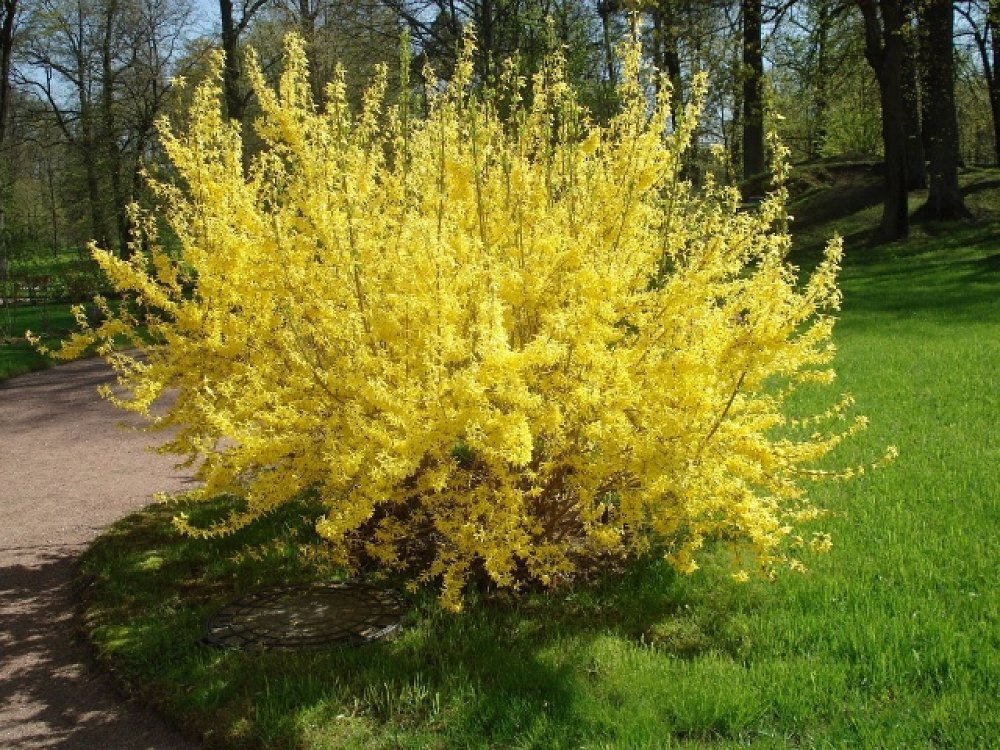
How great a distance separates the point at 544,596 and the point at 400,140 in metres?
2.38

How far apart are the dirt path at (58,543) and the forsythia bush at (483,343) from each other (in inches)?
33.7

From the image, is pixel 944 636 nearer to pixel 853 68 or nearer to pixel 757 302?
pixel 757 302

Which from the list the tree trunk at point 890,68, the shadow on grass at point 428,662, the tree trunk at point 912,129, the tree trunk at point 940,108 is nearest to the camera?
the shadow on grass at point 428,662

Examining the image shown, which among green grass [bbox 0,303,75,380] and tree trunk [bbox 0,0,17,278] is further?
tree trunk [bbox 0,0,17,278]

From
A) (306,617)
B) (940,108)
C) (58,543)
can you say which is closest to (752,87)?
(940,108)

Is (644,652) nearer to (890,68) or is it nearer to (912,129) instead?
(890,68)

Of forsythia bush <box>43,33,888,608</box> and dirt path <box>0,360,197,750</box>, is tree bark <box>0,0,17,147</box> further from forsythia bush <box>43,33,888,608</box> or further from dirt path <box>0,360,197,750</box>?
forsythia bush <box>43,33,888,608</box>

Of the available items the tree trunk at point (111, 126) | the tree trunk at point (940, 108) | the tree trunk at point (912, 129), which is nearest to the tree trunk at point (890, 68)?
the tree trunk at point (940, 108)

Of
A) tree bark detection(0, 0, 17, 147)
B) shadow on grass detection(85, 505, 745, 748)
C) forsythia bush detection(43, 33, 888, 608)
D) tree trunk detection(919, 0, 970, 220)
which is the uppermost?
tree bark detection(0, 0, 17, 147)

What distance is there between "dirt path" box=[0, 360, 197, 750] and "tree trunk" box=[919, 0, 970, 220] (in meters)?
13.8

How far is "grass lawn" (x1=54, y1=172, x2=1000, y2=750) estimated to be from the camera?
290 cm

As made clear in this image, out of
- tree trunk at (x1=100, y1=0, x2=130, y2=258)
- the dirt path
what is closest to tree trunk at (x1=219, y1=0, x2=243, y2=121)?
tree trunk at (x1=100, y1=0, x2=130, y2=258)

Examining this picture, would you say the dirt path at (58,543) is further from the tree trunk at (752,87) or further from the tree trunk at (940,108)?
the tree trunk at (940,108)

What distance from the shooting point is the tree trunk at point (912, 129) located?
55.4 feet
